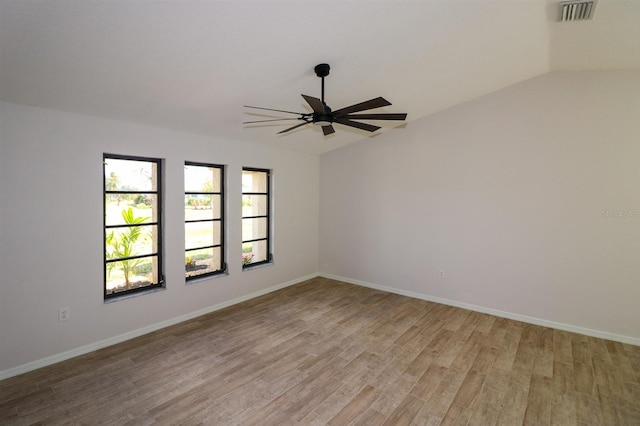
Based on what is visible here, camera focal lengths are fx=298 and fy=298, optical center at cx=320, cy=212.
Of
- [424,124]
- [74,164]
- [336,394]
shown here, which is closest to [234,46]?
[74,164]

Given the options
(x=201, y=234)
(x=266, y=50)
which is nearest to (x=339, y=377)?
(x=201, y=234)

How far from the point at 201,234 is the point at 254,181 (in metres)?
1.29

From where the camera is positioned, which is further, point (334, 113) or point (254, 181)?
point (254, 181)

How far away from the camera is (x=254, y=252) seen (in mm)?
5145

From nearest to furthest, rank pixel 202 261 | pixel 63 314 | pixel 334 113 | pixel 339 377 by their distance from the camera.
A: 1. pixel 334 113
2. pixel 339 377
3. pixel 63 314
4. pixel 202 261

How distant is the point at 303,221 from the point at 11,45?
4414 mm

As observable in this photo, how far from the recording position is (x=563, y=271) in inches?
151

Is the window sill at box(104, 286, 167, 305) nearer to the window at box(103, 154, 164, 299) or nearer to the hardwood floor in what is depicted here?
the window at box(103, 154, 164, 299)

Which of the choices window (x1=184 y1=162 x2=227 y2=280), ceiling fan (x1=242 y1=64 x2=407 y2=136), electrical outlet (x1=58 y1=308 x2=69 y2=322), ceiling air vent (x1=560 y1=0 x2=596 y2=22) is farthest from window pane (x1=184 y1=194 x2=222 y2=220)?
ceiling air vent (x1=560 y1=0 x2=596 y2=22)

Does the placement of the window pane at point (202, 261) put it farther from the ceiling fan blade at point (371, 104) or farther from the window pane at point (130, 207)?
the ceiling fan blade at point (371, 104)

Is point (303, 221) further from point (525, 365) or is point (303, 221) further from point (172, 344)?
point (525, 365)

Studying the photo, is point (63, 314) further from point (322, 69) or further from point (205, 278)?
point (322, 69)

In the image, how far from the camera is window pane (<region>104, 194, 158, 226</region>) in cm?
341

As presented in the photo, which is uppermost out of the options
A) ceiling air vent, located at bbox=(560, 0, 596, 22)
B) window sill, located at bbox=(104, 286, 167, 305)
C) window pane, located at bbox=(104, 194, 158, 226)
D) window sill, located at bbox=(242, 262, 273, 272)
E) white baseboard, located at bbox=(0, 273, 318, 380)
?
ceiling air vent, located at bbox=(560, 0, 596, 22)
